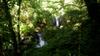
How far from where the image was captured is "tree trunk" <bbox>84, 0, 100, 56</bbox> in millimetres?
2615

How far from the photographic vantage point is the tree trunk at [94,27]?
262 cm

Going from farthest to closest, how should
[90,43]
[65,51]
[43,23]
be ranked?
1. [43,23]
2. [65,51]
3. [90,43]

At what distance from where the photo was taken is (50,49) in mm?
6984

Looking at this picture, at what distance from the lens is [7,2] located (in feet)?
29.5

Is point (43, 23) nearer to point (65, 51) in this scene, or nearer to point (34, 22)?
point (34, 22)

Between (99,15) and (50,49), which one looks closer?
(99,15)

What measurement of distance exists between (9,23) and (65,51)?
3.73 meters

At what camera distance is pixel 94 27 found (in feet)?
8.68

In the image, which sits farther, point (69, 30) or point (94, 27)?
point (69, 30)

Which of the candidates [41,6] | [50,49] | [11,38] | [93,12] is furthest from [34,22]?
[93,12]

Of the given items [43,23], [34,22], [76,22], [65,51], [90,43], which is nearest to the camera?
[90,43]

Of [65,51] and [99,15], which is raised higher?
[99,15]

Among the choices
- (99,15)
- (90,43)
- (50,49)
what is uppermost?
(99,15)

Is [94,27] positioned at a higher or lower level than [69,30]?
higher
